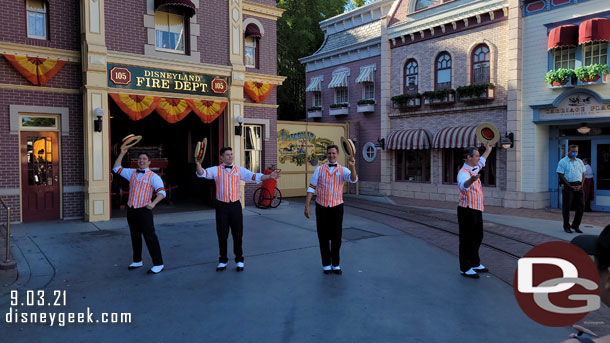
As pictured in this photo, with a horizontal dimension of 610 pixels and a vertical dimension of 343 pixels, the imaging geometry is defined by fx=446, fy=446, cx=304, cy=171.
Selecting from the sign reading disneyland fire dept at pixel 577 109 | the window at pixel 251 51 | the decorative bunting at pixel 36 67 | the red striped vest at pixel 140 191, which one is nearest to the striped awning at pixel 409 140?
the sign reading disneyland fire dept at pixel 577 109

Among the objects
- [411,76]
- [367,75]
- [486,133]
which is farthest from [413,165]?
[486,133]

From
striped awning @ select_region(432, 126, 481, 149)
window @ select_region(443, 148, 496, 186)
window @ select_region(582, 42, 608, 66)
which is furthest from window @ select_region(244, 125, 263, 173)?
window @ select_region(582, 42, 608, 66)

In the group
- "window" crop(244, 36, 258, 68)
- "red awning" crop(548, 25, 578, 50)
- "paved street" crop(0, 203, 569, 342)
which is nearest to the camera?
"paved street" crop(0, 203, 569, 342)

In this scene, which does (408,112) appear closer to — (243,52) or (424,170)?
(424,170)

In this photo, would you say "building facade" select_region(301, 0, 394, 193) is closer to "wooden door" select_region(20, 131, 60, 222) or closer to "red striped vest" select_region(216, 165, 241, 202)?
"wooden door" select_region(20, 131, 60, 222)

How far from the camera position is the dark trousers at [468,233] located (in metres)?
6.52

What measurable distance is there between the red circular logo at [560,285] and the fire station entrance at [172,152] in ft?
42.4

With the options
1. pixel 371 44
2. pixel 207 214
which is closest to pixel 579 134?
pixel 371 44

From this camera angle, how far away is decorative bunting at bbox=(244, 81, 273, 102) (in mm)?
14477

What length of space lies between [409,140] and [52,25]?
12841mm

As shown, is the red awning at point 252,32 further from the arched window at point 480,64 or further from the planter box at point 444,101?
the arched window at point 480,64

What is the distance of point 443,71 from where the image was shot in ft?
57.2

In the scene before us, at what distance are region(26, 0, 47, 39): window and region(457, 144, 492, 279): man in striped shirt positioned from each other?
1056 cm

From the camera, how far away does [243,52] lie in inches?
554
